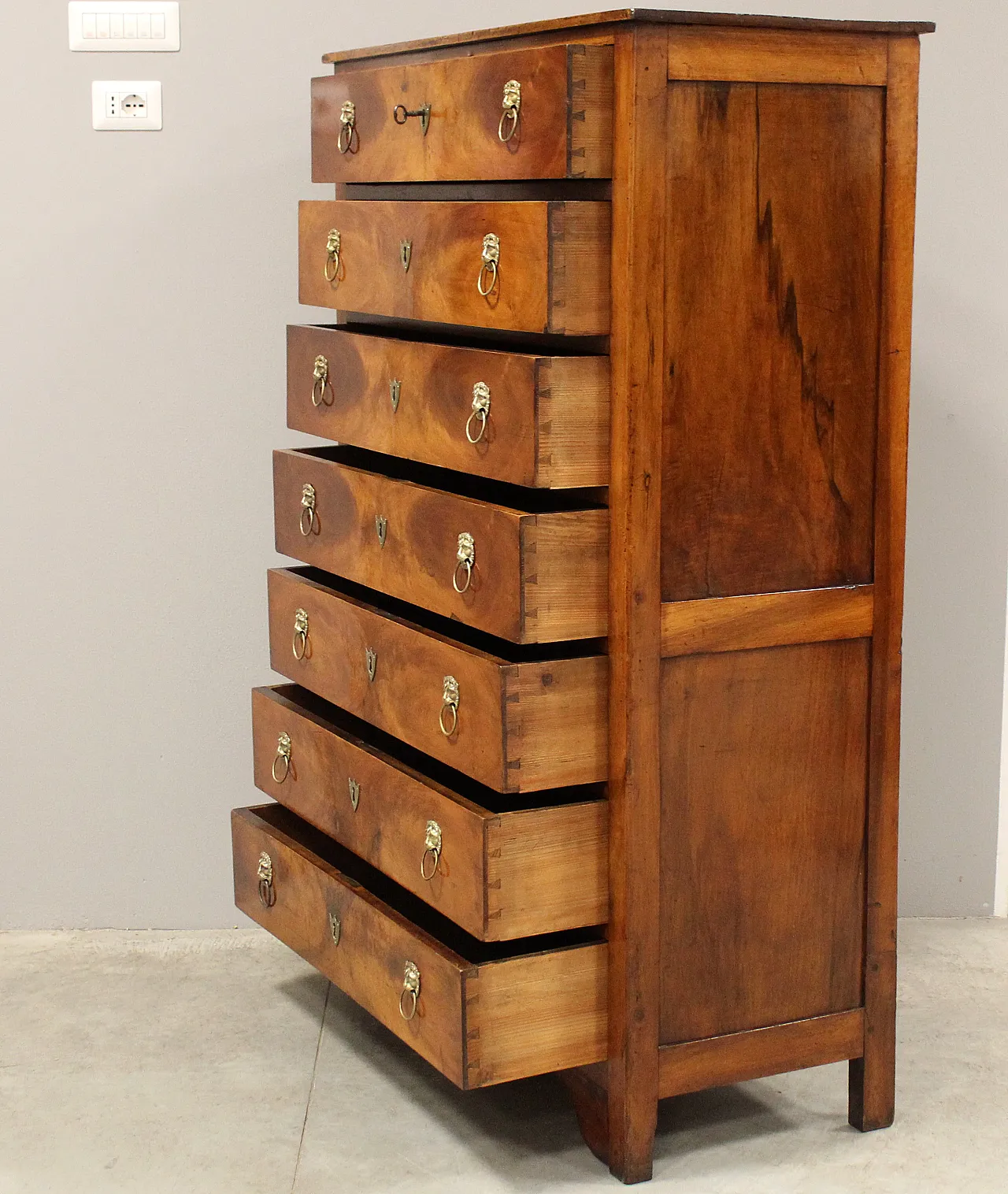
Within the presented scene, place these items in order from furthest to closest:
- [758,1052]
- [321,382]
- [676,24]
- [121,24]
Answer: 1. [121,24]
2. [321,382]
3. [758,1052]
4. [676,24]

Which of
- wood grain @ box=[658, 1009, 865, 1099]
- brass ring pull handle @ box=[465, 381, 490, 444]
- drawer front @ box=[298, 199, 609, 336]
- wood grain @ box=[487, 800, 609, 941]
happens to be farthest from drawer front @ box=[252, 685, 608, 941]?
drawer front @ box=[298, 199, 609, 336]

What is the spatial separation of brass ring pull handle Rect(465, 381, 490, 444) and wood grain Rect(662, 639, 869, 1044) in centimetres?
38

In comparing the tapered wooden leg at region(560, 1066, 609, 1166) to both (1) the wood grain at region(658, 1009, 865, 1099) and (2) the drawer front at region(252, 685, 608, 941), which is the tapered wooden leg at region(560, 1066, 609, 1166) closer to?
(1) the wood grain at region(658, 1009, 865, 1099)

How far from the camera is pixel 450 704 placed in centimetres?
225

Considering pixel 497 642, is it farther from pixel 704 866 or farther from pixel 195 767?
pixel 195 767

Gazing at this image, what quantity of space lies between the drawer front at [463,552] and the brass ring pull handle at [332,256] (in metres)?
0.28

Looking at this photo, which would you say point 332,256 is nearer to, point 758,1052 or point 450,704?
point 450,704

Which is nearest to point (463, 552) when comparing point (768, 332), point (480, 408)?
point (480, 408)

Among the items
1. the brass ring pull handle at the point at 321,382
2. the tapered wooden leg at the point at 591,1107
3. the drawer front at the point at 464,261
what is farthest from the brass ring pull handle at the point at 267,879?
the drawer front at the point at 464,261

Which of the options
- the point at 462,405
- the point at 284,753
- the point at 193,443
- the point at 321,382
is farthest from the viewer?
the point at 193,443

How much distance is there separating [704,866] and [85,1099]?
3.24ft

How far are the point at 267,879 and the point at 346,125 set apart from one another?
3.87 ft

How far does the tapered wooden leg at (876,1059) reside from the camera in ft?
7.81

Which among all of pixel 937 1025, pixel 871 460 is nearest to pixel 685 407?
pixel 871 460
